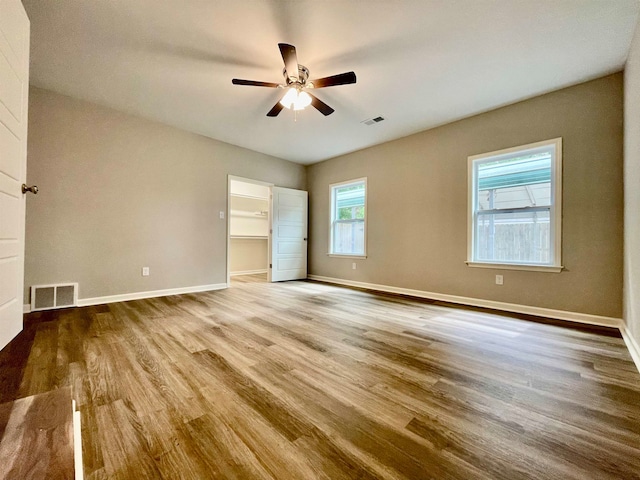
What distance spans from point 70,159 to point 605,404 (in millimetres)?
5406

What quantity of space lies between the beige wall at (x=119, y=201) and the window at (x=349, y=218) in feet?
7.08

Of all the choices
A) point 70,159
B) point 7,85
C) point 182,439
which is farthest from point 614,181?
point 70,159

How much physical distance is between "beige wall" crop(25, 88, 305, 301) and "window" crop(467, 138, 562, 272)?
407 cm

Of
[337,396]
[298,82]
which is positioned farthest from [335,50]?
[337,396]

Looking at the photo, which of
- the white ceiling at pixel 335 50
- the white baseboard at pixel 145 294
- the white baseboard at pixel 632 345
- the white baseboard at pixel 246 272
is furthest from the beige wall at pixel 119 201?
the white baseboard at pixel 632 345

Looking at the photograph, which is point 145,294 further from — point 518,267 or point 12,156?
point 518,267

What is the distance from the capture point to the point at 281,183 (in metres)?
5.68

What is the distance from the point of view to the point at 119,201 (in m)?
3.70

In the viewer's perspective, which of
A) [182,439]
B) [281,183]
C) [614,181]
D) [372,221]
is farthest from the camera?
[281,183]

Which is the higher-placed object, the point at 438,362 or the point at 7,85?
the point at 7,85

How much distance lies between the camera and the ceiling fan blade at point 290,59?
2053mm

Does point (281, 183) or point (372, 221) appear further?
point (281, 183)

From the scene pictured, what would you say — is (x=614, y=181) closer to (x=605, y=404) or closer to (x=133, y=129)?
(x=605, y=404)

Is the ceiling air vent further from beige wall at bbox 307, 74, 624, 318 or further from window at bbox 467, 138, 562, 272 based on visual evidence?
window at bbox 467, 138, 562, 272
